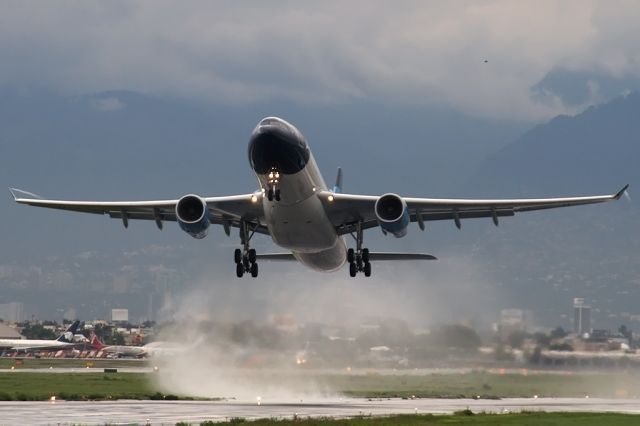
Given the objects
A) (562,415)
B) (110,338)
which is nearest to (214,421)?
(562,415)

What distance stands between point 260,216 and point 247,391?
Result: 2044cm

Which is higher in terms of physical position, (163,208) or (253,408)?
(163,208)

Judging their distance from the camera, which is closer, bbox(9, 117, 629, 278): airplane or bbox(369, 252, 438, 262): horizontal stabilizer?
bbox(9, 117, 629, 278): airplane

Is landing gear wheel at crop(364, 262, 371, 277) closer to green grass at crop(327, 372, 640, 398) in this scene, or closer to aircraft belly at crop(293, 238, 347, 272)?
aircraft belly at crop(293, 238, 347, 272)

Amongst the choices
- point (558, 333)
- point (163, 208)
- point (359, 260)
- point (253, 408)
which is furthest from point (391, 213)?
point (558, 333)

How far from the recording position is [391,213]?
174 ft

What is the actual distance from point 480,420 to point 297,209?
1099cm

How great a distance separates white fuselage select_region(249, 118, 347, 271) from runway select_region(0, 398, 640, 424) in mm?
7377

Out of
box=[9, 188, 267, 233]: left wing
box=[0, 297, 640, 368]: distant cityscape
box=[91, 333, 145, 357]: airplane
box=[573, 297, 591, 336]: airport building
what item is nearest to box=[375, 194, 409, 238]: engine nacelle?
box=[9, 188, 267, 233]: left wing

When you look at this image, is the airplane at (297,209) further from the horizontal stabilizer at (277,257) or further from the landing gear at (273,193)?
the horizontal stabilizer at (277,257)

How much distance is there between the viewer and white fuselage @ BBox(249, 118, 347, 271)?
50250 millimetres

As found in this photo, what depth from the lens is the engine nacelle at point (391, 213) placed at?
5278cm

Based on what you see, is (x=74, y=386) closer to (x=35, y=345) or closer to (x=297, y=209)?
(x=297, y=209)

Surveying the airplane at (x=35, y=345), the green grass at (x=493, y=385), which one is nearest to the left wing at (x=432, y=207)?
the green grass at (x=493, y=385)
